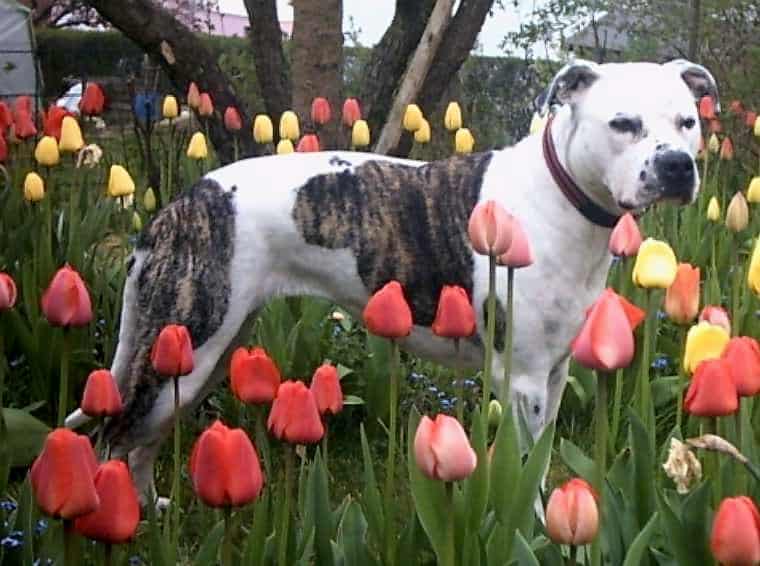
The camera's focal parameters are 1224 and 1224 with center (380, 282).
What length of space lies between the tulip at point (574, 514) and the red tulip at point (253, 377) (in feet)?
1.80

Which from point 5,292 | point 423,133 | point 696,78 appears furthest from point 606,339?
point 423,133

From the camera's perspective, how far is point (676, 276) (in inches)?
89.8

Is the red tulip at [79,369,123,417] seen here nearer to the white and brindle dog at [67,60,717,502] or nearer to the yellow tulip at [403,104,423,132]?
the white and brindle dog at [67,60,717,502]

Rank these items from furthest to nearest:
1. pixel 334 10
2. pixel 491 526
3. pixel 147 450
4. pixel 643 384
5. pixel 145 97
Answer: pixel 334 10
pixel 145 97
pixel 147 450
pixel 643 384
pixel 491 526

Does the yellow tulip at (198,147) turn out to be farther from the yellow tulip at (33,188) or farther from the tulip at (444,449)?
the tulip at (444,449)

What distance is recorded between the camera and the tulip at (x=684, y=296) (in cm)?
226

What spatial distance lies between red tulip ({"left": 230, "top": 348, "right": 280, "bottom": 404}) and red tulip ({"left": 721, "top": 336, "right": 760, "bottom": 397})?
2.30 feet

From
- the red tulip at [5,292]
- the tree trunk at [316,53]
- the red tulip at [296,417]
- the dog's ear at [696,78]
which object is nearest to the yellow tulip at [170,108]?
the tree trunk at [316,53]

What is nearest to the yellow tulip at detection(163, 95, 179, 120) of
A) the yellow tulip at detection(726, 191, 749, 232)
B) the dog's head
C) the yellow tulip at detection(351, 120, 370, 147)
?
the yellow tulip at detection(351, 120, 370, 147)

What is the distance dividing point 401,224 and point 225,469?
7.25ft

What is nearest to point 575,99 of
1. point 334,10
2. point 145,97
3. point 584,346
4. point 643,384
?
point 643,384

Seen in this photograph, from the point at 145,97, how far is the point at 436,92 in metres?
1.87

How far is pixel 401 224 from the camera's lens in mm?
3727

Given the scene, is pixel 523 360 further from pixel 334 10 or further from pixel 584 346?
pixel 334 10
